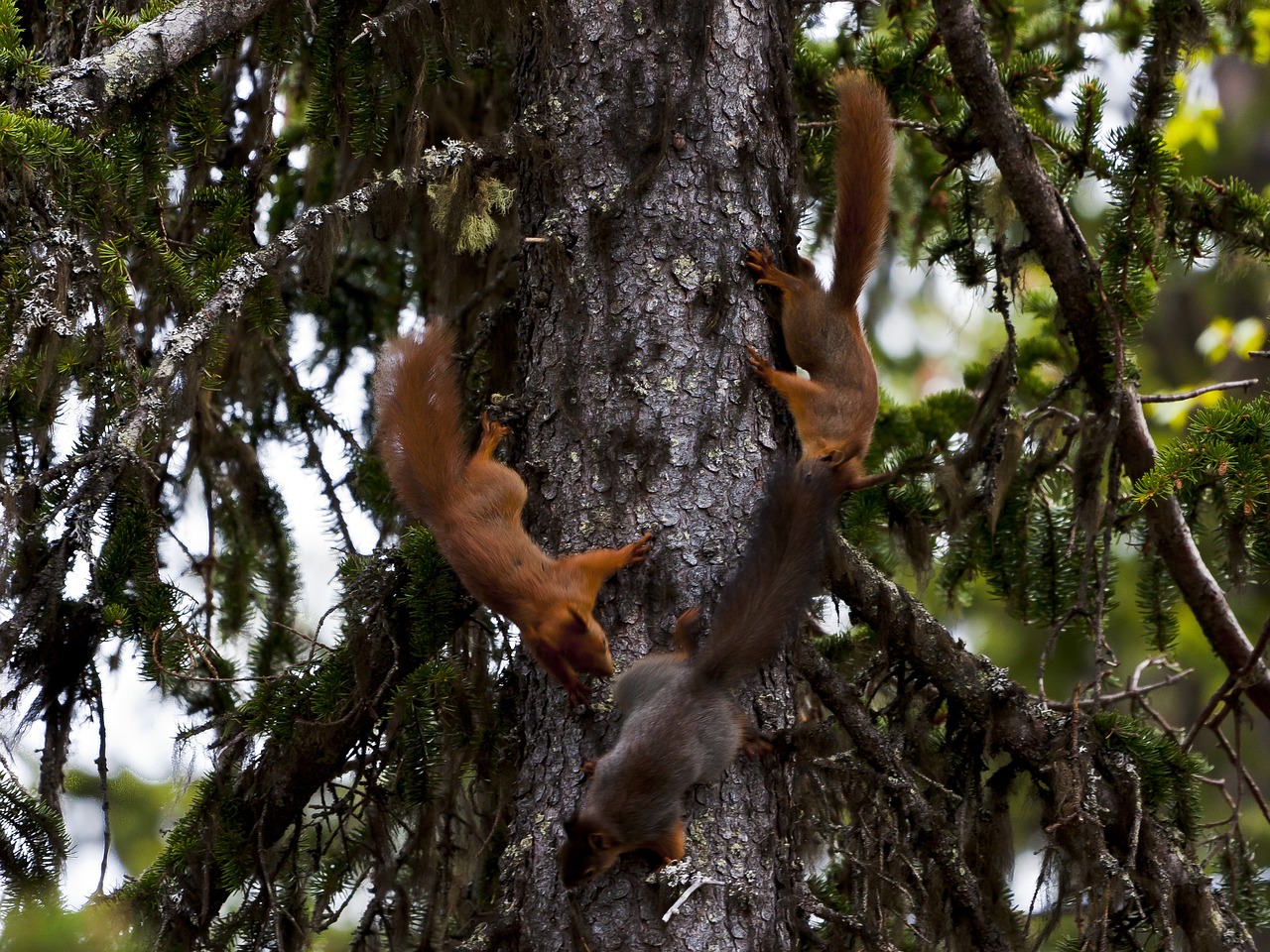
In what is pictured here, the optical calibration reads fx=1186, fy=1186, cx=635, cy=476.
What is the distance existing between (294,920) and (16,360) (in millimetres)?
1495

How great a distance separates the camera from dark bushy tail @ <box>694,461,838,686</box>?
258 cm

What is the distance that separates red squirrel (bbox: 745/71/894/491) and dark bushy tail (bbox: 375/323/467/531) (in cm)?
95

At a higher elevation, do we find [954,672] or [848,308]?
[848,308]

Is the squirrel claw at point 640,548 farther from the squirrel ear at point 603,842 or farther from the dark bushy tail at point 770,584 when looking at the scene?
the squirrel ear at point 603,842

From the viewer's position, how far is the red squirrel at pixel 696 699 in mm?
2389

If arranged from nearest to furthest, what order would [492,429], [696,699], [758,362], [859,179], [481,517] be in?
[696,699] → [758,362] → [481,517] → [492,429] → [859,179]

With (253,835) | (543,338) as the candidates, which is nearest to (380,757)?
(253,835)

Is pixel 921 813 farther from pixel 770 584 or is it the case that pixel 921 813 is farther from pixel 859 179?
pixel 859 179

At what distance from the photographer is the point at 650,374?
9.25 feet

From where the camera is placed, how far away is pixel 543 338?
297 cm

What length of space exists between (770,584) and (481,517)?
0.82 meters

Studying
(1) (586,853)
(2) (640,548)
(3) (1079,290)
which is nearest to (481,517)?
(2) (640,548)

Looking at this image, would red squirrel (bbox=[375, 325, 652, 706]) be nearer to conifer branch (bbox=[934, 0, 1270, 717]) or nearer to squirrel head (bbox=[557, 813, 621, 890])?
squirrel head (bbox=[557, 813, 621, 890])

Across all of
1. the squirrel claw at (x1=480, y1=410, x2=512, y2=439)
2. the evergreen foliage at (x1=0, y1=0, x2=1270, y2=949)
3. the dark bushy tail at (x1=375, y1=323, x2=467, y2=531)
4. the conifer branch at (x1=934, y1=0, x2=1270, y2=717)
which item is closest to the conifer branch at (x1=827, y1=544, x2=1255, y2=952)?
the evergreen foliage at (x1=0, y1=0, x2=1270, y2=949)
